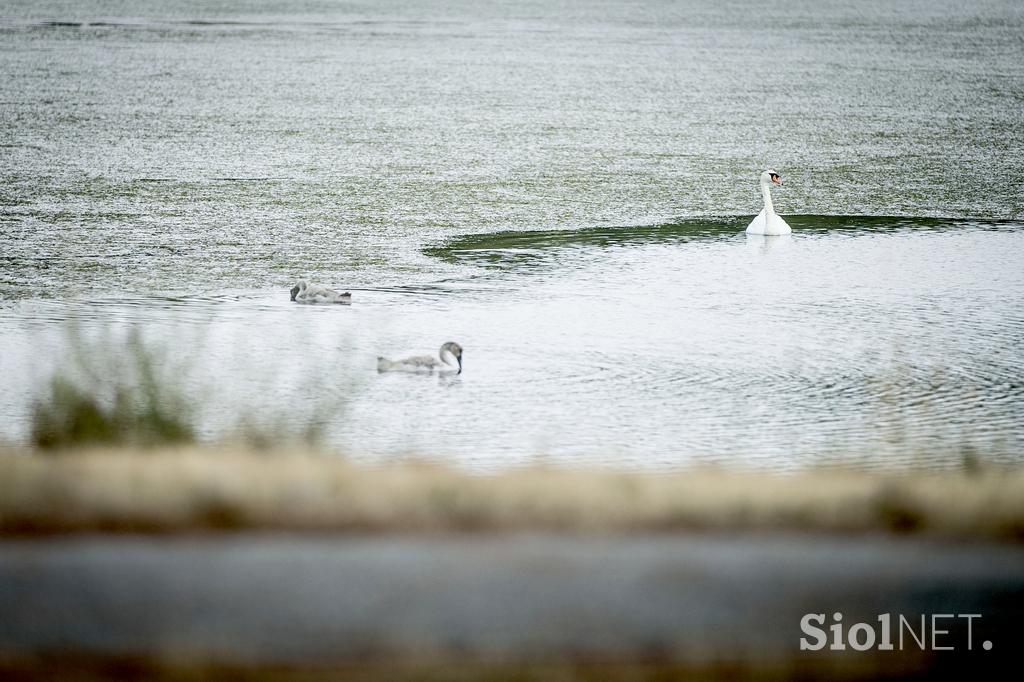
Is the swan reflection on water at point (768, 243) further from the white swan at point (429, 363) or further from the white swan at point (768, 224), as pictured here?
the white swan at point (429, 363)

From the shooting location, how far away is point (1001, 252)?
32.9ft

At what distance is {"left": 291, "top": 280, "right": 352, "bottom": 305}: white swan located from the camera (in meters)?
8.09

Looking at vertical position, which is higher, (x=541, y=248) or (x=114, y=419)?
(x=541, y=248)

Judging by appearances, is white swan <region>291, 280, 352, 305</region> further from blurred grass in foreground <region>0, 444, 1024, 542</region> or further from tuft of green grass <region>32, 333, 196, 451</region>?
blurred grass in foreground <region>0, 444, 1024, 542</region>

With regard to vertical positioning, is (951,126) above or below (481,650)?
above

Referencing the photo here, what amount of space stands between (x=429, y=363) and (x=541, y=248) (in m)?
3.36

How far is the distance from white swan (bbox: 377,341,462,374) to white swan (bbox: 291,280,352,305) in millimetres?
1427

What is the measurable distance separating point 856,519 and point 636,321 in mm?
5209

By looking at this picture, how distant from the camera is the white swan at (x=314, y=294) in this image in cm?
809

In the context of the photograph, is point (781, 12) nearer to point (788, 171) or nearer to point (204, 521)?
point (788, 171)

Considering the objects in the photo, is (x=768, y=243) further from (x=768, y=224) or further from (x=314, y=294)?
(x=314, y=294)

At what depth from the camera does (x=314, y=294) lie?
809 centimetres


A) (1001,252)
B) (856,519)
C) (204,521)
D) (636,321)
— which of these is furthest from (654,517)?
(1001,252)

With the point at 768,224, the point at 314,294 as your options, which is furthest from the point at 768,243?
the point at 314,294
